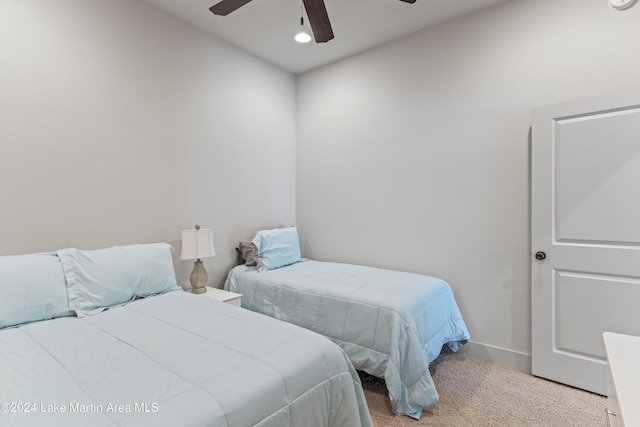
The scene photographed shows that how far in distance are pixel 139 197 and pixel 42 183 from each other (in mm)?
607

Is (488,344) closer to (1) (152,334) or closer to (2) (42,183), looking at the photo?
(1) (152,334)

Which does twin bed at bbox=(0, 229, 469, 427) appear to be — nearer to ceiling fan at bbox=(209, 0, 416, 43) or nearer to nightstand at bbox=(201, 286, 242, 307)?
nightstand at bbox=(201, 286, 242, 307)

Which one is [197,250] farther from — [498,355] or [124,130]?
[498,355]

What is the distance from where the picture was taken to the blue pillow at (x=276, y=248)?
3111 mm

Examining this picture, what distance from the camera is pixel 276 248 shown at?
322cm

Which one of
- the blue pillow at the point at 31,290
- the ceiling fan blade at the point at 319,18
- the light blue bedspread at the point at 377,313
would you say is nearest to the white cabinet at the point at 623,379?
the light blue bedspread at the point at 377,313

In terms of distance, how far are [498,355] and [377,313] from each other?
4.27 ft

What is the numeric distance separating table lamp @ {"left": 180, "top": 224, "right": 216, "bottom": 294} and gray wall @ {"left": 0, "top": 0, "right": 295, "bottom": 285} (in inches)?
10.8

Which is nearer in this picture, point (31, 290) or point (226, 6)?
point (31, 290)

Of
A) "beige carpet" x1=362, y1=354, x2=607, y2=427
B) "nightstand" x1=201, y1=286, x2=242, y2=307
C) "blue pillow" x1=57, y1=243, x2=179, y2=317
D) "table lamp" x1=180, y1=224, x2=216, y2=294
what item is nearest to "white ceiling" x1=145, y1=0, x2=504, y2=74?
"table lamp" x1=180, y1=224, x2=216, y2=294

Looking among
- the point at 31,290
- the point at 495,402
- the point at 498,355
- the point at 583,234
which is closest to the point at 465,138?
the point at 583,234

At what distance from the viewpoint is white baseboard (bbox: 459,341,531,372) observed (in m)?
2.46

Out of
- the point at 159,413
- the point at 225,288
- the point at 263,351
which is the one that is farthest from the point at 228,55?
the point at 159,413

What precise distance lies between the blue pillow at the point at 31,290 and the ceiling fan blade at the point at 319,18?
221 centimetres
